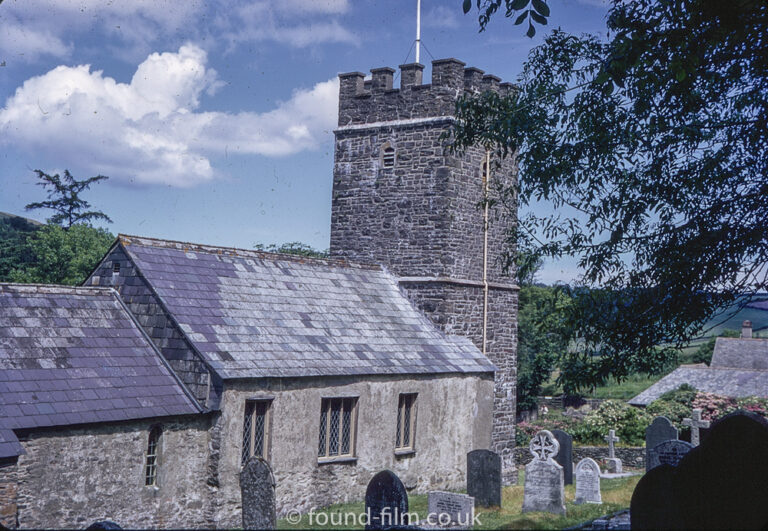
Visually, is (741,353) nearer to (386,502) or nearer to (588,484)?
(588,484)

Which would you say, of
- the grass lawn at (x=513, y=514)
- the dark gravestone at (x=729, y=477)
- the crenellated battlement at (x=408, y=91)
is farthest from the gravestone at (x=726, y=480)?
the crenellated battlement at (x=408, y=91)

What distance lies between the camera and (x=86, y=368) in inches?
593

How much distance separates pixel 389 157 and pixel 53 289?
12.5 meters

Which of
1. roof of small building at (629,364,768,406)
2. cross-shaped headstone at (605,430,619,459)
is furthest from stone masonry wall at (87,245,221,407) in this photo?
roof of small building at (629,364,768,406)

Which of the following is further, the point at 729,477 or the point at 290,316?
the point at 290,316

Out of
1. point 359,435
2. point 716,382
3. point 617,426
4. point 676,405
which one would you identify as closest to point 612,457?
point 617,426

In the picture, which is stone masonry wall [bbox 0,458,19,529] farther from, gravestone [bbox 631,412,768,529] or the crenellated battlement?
the crenellated battlement

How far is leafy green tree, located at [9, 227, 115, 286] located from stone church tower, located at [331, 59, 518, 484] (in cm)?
2521

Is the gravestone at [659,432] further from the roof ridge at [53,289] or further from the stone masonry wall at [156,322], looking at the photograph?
the roof ridge at [53,289]

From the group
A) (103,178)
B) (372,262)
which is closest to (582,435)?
(372,262)

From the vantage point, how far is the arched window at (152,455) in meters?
15.1

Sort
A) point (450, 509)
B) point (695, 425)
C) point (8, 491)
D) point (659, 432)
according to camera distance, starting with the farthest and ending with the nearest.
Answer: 1. point (695, 425)
2. point (659, 432)
3. point (450, 509)
4. point (8, 491)

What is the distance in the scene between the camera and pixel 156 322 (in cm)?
1714

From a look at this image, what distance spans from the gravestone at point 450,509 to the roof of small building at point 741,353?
3445 cm
